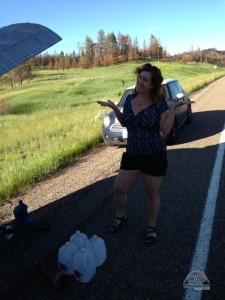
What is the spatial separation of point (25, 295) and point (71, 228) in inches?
50.8

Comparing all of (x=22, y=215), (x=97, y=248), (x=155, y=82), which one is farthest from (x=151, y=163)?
(x=22, y=215)

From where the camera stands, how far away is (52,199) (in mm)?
5551

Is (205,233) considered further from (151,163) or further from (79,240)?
(79,240)

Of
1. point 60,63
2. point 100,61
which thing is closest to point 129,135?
point 100,61

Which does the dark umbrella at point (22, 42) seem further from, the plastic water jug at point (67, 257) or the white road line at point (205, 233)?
the white road line at point (205, 233)

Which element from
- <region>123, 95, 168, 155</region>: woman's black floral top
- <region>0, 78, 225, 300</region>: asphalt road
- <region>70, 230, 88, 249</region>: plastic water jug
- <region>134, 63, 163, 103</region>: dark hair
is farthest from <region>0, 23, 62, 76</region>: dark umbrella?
<region>0, 78, 225, 300</region>: asphalt road

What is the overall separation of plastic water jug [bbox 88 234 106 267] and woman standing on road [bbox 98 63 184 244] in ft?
2.09

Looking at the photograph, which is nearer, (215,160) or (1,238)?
(1,238)

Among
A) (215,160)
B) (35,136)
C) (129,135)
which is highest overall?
(129,135)

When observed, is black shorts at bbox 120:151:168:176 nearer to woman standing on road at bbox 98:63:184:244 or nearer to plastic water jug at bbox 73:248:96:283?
woman standing on road at bbox 98:63:184:244

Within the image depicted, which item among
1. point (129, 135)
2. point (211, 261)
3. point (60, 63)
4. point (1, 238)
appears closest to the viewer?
point (211, 261)

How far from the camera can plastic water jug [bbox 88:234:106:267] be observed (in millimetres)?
3408

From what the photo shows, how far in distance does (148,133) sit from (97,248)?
1272mm

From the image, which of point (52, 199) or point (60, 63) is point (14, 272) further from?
point (60, 63)
